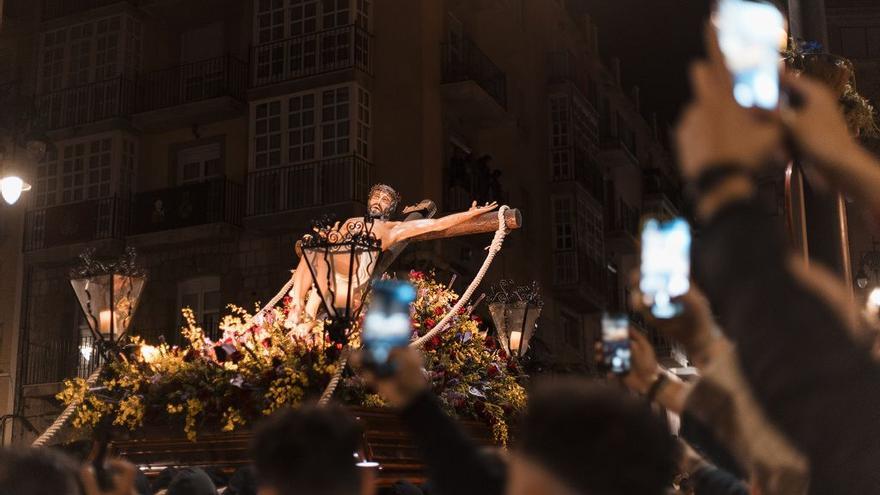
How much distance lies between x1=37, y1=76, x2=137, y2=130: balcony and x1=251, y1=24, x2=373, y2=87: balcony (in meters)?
3.51

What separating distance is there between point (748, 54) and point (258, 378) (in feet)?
21.0

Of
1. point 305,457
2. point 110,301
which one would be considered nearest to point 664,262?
point 305,457

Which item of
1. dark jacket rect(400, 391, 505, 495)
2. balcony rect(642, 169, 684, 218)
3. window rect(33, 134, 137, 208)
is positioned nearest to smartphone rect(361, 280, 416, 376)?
dark jacket rect(400, 391, 505, 495)

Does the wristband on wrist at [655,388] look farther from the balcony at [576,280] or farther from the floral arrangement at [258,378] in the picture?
the balcony at [576,280]

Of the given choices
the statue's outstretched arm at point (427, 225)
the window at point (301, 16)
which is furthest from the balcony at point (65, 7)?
the statue's outstretched arm at point (427, 225)

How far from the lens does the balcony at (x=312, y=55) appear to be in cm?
2316

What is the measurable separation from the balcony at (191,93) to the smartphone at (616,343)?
72.7 ft

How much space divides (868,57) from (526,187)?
9.26 metres

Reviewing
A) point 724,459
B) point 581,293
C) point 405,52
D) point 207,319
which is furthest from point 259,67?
point 724,459

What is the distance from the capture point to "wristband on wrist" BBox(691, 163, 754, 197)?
208 centimetres

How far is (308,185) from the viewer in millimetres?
23000

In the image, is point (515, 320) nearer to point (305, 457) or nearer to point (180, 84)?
point (305, 457)

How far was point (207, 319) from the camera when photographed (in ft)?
82.1

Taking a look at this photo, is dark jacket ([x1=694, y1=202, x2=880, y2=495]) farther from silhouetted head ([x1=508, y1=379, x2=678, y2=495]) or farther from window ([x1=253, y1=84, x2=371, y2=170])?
window ([x1=253, y1=84, x2=371, y2=170])
